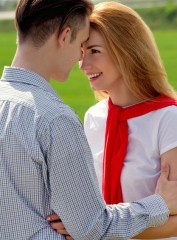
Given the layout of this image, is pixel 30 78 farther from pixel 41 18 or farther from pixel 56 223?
pixel 56 223

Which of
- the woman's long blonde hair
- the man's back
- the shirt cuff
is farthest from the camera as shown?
the woman's long blonde hair

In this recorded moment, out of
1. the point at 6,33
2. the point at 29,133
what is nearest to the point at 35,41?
the point at 29,133

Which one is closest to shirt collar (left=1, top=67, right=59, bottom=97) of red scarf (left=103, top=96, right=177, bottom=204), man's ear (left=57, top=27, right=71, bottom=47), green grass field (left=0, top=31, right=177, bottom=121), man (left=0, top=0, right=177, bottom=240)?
man (left=0, top=0, right=177, bottom=240)

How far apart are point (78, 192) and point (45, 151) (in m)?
0.17

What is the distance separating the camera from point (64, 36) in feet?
9.35

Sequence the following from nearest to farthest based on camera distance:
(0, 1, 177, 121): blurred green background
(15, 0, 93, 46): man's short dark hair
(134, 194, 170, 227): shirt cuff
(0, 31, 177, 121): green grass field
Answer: (15, 0, 93, 46): man's short dark hair < (134, 194, 170, 227): shirt cuff < (0, 31, 177, 121): green grass field < (0, 1, 177, 121): blurred green background

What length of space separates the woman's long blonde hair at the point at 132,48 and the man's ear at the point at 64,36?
73 cm

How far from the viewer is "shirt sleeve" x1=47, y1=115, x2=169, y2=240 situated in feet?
8.89

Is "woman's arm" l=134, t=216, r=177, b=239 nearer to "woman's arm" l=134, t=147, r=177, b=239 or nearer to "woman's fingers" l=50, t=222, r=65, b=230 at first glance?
"woman's arm" l=134, t=147, r=177, b=239

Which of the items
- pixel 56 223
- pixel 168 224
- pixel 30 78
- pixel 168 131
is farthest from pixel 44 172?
pixel 168 131

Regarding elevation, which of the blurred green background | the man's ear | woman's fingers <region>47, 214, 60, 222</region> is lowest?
the blurred green background

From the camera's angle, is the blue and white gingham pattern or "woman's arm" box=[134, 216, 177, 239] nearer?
the blue and white gingham pattern

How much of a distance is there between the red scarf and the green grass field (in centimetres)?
911

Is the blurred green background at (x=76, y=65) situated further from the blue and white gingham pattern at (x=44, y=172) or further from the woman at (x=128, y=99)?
the blue and white gingham pattern at (x=44, y=172)
